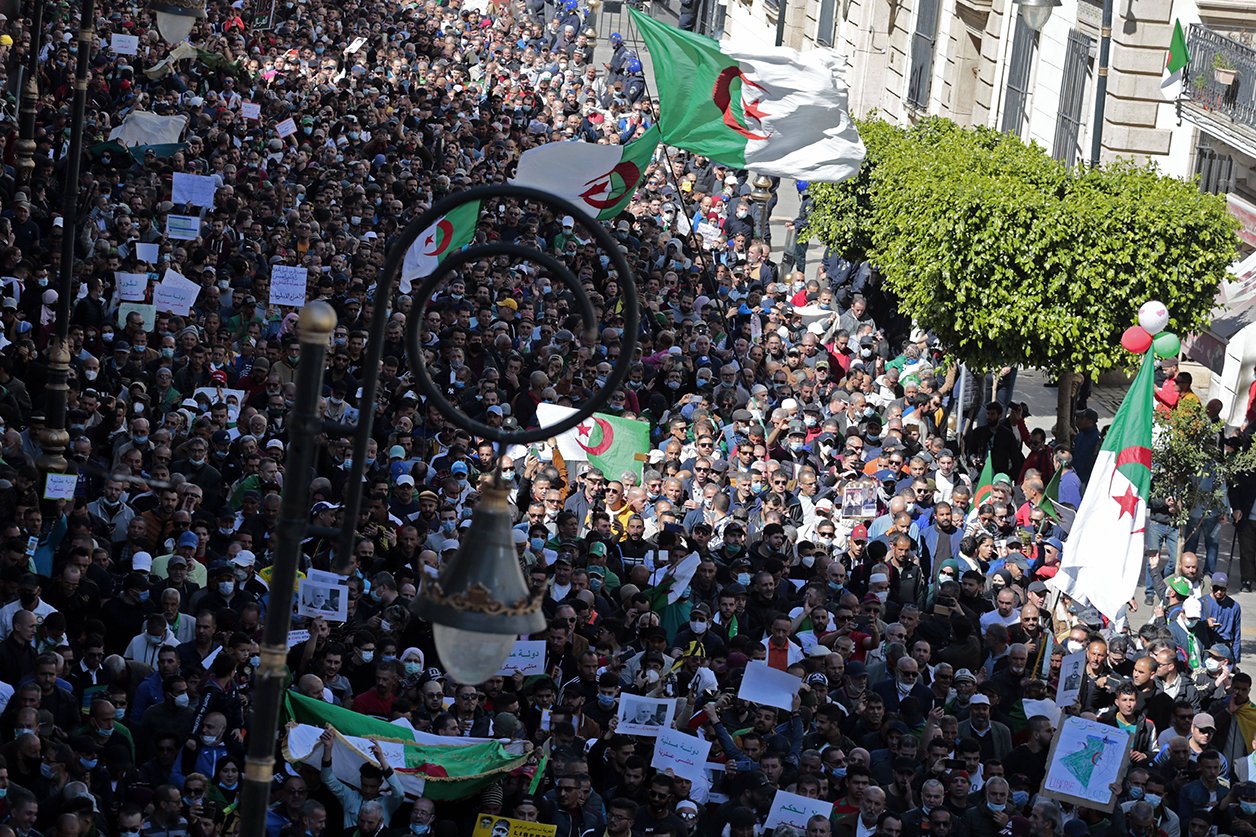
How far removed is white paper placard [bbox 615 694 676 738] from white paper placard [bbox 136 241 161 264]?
30.6 ft

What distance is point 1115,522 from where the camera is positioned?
14.9 metres

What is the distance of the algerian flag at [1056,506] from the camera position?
1741 cm

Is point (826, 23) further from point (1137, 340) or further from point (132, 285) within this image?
point (132, 285)

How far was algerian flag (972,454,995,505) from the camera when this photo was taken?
1716 centimetres

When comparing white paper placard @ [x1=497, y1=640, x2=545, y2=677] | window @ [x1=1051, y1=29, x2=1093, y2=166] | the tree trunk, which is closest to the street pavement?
the tree trunk

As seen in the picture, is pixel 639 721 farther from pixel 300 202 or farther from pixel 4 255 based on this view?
pixel 300 202

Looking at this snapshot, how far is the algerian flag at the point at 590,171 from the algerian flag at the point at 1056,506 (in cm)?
475

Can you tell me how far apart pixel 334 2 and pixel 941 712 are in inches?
1378

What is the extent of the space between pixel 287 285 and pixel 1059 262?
7436mm

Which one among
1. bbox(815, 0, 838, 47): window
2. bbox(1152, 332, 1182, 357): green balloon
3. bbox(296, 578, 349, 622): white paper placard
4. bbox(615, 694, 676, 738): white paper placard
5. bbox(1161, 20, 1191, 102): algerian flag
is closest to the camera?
bbox(615, 694, 676, 738): white paper placard

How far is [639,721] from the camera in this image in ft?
39.4

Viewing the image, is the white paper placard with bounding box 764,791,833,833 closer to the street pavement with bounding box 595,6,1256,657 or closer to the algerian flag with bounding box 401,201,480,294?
the street pavement with bounding box 595,6,1256,657

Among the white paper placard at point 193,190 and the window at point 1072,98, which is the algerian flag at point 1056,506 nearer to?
the white paper placard at point 193,190

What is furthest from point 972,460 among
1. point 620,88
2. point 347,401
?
point 620,88
